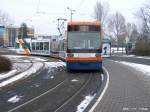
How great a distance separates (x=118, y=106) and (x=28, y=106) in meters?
2.80

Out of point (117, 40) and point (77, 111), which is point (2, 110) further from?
point (117, 40)

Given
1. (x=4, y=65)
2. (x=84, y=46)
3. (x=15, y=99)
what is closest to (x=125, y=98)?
(x=15, y=99)

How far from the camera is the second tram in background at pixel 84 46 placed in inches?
1101

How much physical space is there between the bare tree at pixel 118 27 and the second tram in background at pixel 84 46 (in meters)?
107

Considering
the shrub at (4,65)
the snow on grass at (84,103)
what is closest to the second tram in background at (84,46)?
the shrub at (4,65)

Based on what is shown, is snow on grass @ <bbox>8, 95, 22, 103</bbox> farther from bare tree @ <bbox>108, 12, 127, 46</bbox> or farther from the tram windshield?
bare tree @ <bbox>108, 12, 127, 46</bbox>

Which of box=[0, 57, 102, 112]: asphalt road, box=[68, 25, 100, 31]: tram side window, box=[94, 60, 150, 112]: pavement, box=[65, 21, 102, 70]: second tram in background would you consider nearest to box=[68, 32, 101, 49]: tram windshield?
box=[65, 21, 102, 70]: second tram in background

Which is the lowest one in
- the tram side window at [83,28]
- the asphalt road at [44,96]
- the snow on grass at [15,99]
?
the snow on grass at [15,99]

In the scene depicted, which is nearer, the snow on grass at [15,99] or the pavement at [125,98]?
the pavement at [125,98]

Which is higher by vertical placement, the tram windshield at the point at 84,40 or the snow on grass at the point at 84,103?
the tram windshield at the point at 84,40

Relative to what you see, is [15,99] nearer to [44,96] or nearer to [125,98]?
[44,96]

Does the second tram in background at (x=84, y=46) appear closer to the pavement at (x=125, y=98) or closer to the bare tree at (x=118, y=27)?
the pavement at (x=125, y=98)

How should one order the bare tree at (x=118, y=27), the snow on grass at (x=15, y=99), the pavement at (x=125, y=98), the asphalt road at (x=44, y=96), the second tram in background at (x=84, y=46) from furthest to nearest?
the bare tree at (x=118, y=27) → the second tram in background at (x=84, y=46) → the snow on grass at (x=15, y=99) → the asphalt road at (x=44, y=96) → the pavement at (x=125, y=98)

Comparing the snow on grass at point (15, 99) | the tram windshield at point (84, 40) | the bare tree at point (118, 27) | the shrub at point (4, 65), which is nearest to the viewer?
the snow on grass at point (15, 99)
